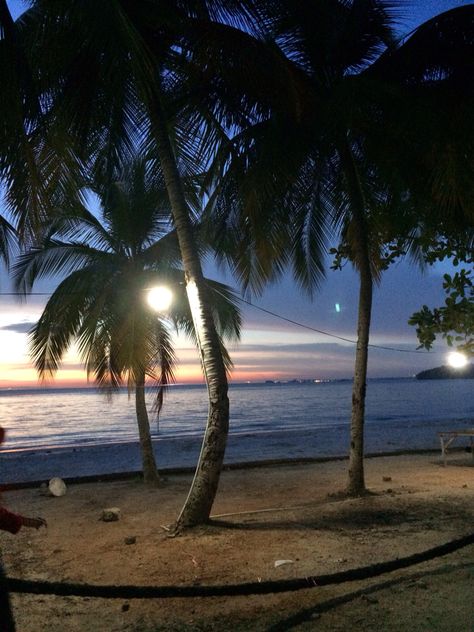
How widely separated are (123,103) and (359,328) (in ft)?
17.8

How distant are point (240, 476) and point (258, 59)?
9081mm

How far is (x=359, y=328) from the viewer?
929 cm

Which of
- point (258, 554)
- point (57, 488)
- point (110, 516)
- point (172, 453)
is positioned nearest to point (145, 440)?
point (57, 488)

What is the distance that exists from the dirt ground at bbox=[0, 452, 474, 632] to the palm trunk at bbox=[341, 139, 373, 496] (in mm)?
536

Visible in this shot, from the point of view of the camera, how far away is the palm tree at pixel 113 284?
1055 centimetres

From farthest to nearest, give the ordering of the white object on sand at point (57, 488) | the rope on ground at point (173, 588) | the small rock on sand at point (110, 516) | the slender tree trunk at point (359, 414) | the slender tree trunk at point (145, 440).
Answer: the slender tree trunk at point (145, 440), the white object on sand at point (57, 488), the slender tree trunk at point (359, 414), the small rock on sand at point (110, 516), the rope on ground at point (173, 588)

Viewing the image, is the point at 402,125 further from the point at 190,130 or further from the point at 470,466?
the point at 470,466

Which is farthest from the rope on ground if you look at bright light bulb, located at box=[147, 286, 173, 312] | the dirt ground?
bright light bulb, located at box=[147, 286, 173, 312]

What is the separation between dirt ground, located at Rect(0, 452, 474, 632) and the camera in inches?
165

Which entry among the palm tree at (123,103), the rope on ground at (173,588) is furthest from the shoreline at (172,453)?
the rope on ground at (173,588)

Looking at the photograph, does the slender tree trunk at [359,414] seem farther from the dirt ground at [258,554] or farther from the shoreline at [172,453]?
the shoreline at [172,453]

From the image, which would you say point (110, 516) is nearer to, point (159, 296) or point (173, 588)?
point (159, 296)

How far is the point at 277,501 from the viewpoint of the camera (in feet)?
29.8

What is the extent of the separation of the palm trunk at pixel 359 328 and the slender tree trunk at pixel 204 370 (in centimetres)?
290
